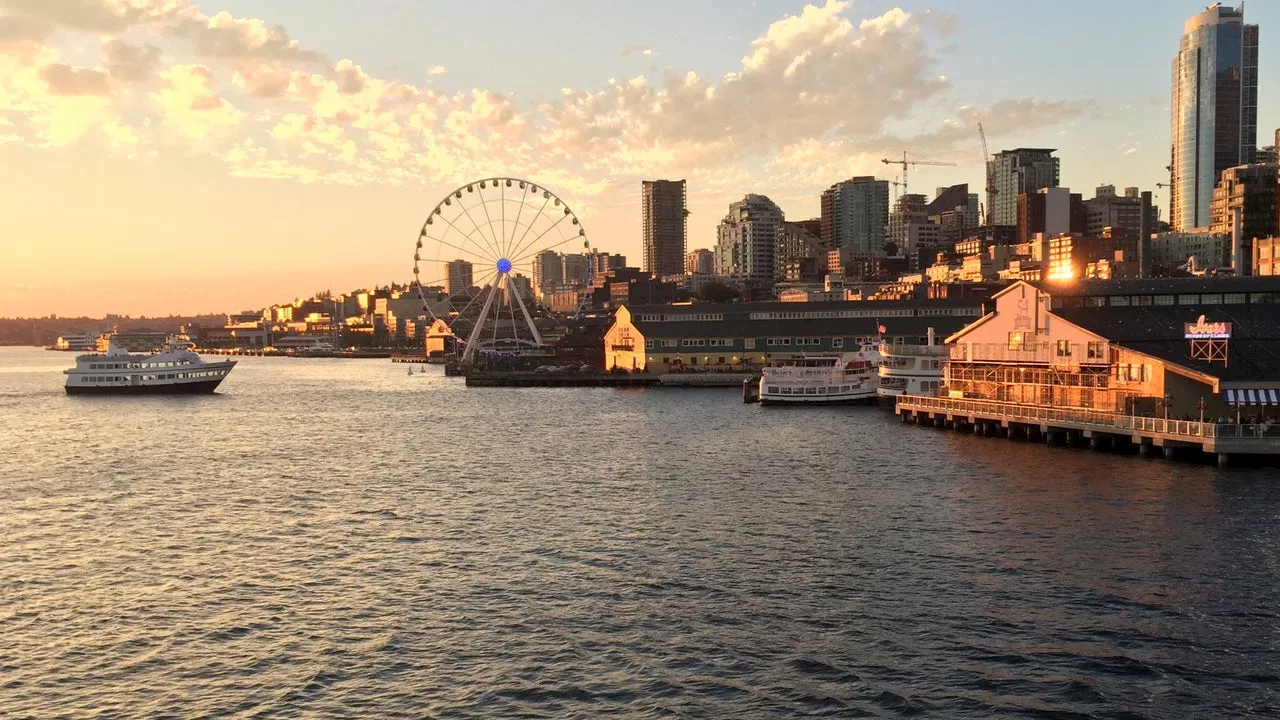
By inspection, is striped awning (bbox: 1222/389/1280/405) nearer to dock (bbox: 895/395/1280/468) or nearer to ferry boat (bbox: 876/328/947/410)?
dock (bbox: 895/395/1280/468)

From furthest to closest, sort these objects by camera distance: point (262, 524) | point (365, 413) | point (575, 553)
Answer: point (365, 413) < point (262, 524) < point (575, 553)

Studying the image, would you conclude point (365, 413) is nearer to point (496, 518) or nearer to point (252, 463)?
point (252, 463)

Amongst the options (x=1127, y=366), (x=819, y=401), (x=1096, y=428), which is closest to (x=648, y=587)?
(x=1096, y=428)

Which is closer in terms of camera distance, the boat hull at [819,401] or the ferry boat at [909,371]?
the ferry boat at [909,371]

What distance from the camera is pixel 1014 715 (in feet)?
78.1

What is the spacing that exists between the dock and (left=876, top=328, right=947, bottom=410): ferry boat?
1169 cm

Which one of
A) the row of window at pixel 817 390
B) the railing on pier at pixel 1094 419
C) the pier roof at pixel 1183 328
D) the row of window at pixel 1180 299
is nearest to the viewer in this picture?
the railing on pier at pixel 1094 419

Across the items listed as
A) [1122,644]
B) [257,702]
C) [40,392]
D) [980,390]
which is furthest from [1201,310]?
[40,392]

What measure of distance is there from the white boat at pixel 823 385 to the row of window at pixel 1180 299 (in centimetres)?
3130

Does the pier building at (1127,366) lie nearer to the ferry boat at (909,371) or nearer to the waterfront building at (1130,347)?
the waterfront building at (1130,347)

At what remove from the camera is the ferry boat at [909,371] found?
94750mm

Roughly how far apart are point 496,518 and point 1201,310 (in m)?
53.0

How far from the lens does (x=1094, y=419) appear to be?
205 feet

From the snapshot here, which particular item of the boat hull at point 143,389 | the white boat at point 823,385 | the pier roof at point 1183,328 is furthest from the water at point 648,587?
the boat hull at point 143,389
